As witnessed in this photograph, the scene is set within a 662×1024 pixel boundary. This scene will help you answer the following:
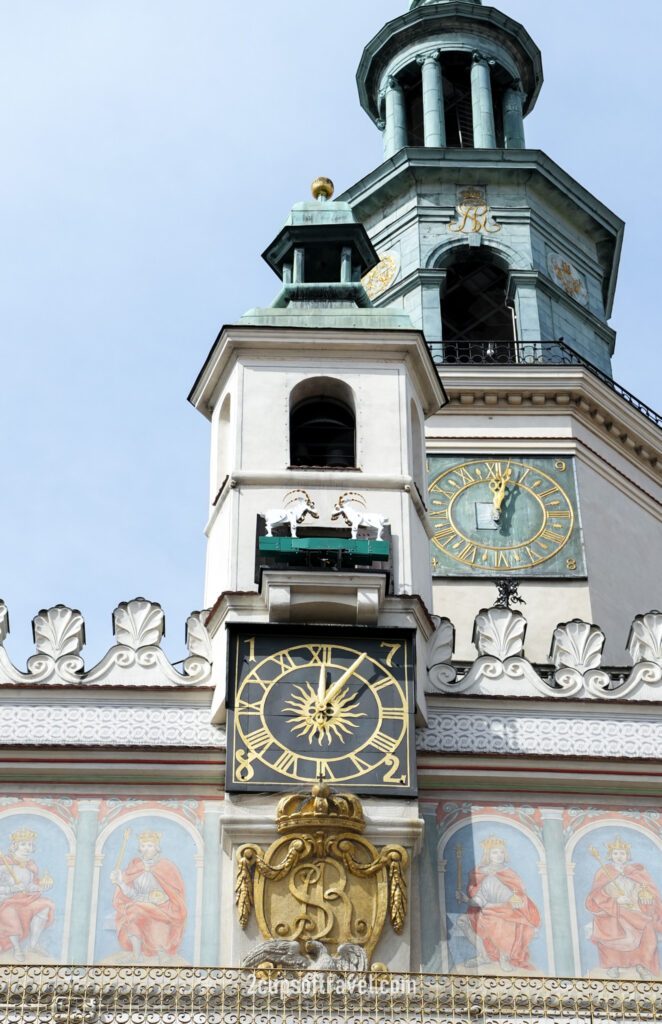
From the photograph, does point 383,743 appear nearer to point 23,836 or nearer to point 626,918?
point 626,918

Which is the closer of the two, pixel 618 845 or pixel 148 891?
pixel 148 891

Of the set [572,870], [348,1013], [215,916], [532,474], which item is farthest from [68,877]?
[532,474]

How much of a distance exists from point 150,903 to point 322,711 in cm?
186

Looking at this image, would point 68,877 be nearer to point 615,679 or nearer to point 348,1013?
point 348,1013

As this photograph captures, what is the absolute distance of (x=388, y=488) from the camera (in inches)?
738

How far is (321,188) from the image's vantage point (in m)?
22.2

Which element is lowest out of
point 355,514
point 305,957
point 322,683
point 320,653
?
point 305,957

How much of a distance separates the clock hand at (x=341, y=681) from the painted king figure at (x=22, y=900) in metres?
2.32

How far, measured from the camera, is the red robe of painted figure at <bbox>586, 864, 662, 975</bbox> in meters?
16.5

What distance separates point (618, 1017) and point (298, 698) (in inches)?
130

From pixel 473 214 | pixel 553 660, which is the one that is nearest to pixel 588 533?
pixel 473 214

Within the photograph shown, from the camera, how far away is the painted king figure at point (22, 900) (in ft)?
53.5

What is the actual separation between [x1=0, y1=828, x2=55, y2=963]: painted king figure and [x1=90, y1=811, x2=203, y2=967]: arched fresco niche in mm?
367

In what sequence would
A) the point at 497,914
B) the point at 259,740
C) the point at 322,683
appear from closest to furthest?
the point at 497,914 → the point at 259,740 → the point at 322,683
